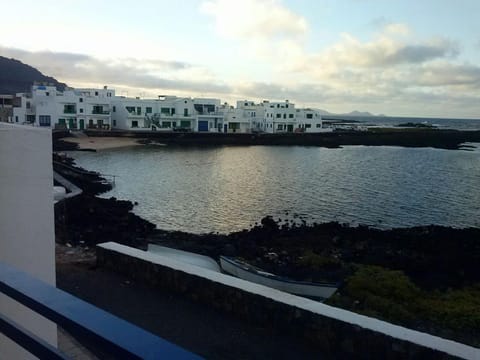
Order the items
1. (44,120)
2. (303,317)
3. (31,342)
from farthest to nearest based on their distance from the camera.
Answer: (44,120) < (303,317) < (31,342)

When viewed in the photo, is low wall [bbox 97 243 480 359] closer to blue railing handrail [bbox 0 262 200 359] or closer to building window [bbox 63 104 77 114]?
blue railing handrail [bbox 0 262 200 359]

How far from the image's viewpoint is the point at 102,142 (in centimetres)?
5903

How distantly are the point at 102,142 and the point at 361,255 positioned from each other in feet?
165

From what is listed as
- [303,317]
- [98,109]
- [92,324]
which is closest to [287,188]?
[303,317]

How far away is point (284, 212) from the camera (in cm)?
2275

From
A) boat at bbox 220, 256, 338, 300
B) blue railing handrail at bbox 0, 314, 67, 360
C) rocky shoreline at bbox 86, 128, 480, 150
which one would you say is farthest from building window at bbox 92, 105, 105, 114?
blue railing handrail at bbox 0, 314, 67, 360

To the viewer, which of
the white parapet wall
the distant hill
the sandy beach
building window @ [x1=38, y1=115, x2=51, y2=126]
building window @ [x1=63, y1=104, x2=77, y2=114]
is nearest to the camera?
the white parapet wall

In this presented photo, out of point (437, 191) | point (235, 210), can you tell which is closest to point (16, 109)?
point (235, 210)

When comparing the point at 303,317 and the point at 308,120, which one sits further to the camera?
the point at 308,120

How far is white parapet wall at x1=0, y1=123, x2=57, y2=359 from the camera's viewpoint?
305 cm

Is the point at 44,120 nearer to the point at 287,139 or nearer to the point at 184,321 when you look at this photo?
the point at 287,139

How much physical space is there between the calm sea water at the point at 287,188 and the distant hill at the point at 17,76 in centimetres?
9542

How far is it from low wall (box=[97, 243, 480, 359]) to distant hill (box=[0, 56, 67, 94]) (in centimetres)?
13155

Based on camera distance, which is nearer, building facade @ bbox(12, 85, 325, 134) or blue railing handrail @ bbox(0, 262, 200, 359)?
blue railing handrail @ bbox(0, 262, 200, 359)
